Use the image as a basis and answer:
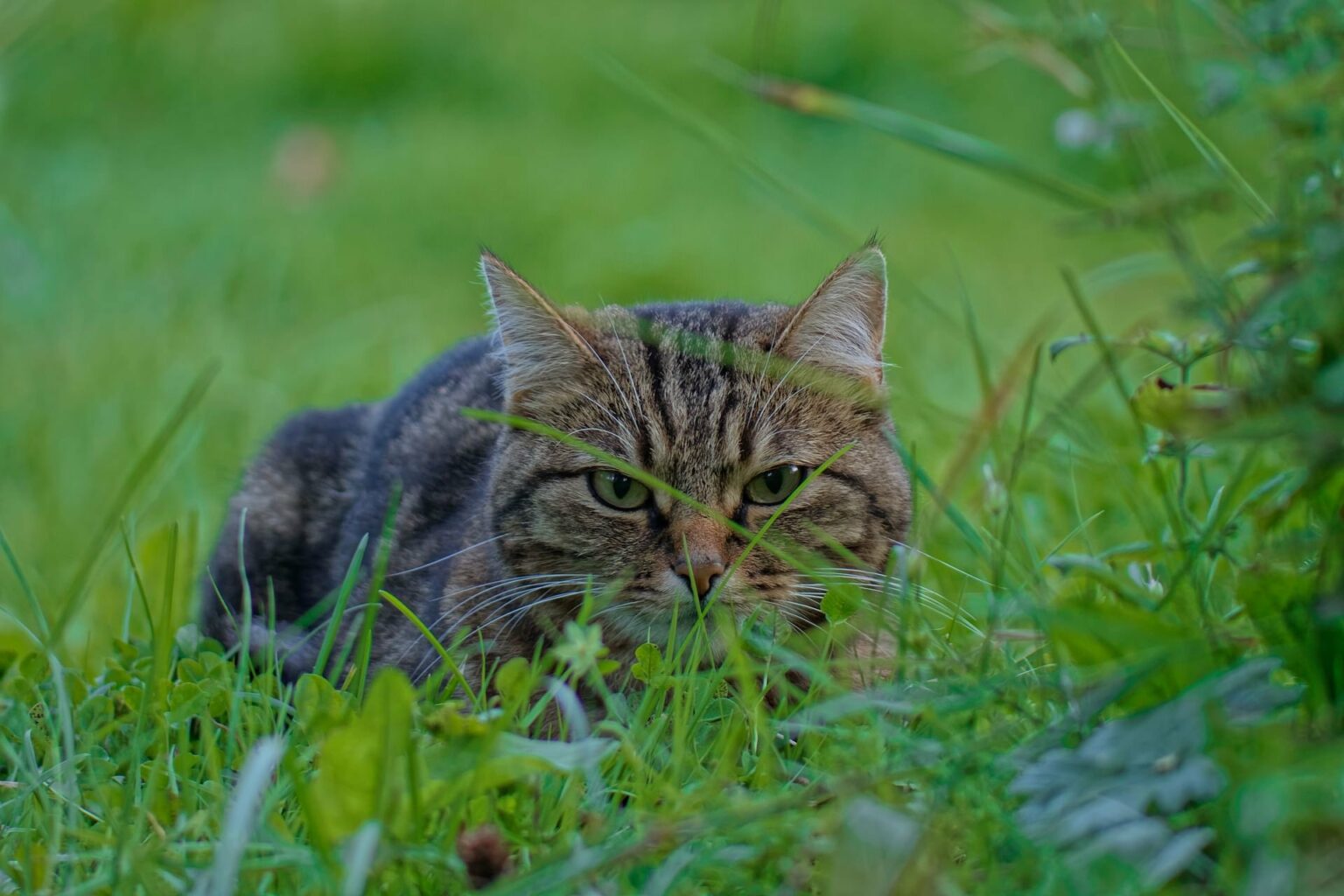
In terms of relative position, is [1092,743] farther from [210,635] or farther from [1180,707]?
[210,635]

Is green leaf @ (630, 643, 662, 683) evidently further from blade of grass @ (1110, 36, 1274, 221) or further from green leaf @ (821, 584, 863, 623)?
blade of grass @ (1110, 36, 1274, 221)

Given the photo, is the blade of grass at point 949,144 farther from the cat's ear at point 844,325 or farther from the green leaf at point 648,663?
the green leaf at point 648,663

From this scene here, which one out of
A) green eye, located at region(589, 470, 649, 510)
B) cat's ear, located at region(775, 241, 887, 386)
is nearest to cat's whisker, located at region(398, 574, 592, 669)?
green eye, located at region(589, 470, 649, 510)

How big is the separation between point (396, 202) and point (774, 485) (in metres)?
4.39

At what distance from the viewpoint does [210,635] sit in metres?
2.68

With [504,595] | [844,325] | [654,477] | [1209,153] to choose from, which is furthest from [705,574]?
[1209,153]

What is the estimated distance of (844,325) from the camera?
234cm

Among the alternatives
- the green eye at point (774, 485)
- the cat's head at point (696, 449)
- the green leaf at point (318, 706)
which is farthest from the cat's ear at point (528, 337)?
the green leaf at point (318, 706)

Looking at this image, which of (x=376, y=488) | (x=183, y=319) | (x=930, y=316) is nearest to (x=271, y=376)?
(x=183, y=319)

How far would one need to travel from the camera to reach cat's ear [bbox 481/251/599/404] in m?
2.33

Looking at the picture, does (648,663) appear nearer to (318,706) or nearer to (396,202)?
(318,706)

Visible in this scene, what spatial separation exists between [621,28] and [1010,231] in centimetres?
247

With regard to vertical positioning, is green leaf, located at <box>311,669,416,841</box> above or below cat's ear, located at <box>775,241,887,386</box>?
below

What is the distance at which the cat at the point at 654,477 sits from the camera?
83.0 inches
